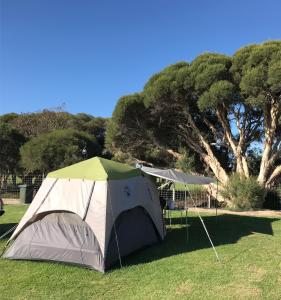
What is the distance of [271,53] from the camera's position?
15.6m

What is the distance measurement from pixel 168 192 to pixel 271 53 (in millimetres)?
7055

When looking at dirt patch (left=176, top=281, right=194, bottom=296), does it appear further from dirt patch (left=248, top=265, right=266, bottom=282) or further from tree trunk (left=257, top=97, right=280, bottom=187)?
tree trunk (left=257, top=97, right=280, bottom=187)

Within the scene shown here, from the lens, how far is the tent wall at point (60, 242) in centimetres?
682

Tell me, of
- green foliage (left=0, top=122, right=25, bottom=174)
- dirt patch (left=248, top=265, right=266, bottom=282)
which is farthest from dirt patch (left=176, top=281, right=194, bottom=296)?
green foliage (left=0, top=122, right=25, bottom=174)

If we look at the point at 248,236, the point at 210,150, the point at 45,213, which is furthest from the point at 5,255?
the point at 210,150

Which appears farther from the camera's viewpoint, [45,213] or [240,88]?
[240,88]

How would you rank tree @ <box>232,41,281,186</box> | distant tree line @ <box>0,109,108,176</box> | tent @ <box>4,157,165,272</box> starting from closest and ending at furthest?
tent @ <box>4,157,165,272</box> → tree @ <box>232,41,281,186</box> → distant tree line @ <box>0,109,108,176</box>

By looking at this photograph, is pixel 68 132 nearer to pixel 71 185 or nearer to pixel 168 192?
pixel 168 192

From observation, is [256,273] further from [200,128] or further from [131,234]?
[200,128]

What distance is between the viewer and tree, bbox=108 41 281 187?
1595cm

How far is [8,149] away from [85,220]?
16.7 m

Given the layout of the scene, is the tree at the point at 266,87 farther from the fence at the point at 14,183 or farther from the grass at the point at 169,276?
the fence at the point at 14,183

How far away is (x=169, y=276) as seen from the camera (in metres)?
6.39

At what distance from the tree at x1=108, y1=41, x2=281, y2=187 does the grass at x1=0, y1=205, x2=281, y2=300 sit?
336 inches
